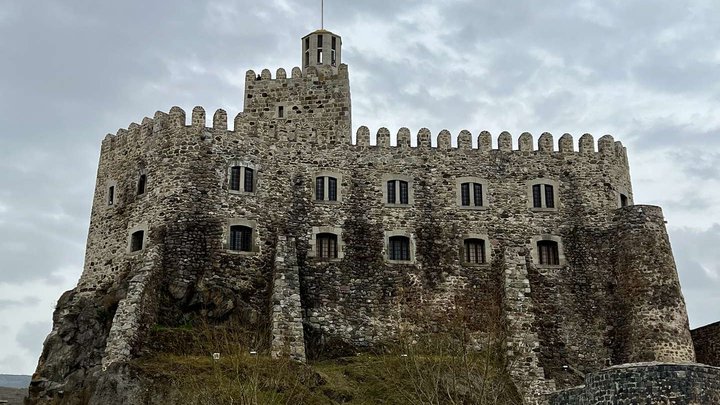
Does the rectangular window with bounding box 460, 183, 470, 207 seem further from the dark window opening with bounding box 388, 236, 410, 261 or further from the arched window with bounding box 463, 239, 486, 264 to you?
the dark window opening with bounding box 388, 236, 410, 261

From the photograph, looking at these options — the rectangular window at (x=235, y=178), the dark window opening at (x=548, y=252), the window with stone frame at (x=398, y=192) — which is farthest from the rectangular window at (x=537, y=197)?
the rectangular window at (x=235, y=178)

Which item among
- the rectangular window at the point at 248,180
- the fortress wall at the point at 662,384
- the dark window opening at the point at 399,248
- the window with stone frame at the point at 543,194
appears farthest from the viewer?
the window with stone frame at the point at 543,194

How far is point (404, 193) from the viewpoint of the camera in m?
44.6

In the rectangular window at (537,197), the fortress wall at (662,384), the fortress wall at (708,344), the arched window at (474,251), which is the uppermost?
the rectangular window at (537,197)

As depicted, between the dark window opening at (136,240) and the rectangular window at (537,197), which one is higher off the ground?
the rectangular window at (537,197)

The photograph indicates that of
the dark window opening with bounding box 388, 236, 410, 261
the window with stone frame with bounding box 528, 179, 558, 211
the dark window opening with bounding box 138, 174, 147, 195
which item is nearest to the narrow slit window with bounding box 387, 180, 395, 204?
the dark window opening with bounding box 388, 236, 410, 261

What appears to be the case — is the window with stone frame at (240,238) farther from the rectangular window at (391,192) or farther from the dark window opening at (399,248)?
the rectangular window at (391,192)

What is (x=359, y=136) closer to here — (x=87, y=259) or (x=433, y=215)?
(x=433, y=215)

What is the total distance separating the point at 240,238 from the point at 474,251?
11.0m

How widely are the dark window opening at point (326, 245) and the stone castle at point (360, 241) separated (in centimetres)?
9

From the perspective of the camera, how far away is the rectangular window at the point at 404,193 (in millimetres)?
44438

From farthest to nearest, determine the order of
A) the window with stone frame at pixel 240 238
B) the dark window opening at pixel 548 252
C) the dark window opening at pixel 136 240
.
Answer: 1. the dark window opening at pixel 548 252
2. the dark window opening at pixel 136 240
3. the window with stone frame at pixel 240 238

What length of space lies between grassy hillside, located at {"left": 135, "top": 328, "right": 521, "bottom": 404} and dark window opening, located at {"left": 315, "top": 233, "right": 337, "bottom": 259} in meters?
5.44

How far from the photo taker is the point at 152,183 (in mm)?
42625
